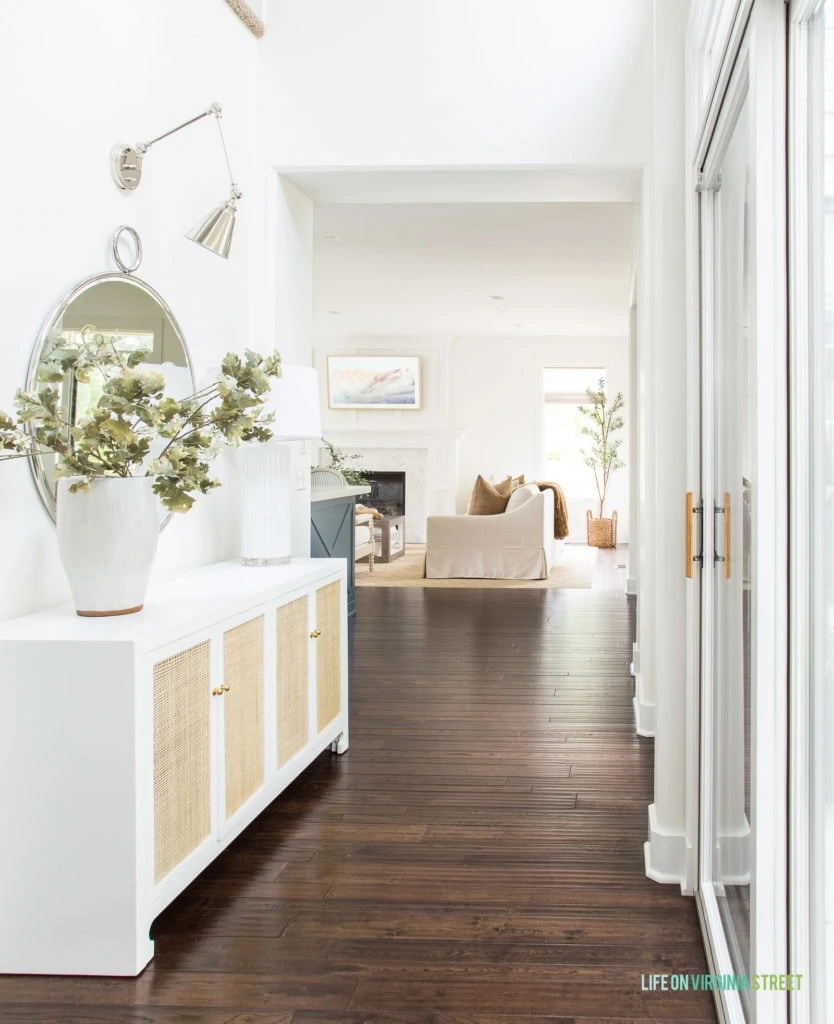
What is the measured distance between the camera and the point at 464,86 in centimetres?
380

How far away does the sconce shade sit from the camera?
310cm

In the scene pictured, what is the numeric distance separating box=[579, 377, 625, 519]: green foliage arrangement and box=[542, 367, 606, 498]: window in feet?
0.40

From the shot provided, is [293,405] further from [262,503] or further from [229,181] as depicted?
[229,181]

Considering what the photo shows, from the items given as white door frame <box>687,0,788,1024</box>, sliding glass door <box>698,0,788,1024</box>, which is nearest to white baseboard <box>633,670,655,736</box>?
sliding glass door <box>698,0,788,1024</box>

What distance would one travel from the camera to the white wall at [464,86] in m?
3.75

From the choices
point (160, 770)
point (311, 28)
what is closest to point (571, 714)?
point (160, 770)

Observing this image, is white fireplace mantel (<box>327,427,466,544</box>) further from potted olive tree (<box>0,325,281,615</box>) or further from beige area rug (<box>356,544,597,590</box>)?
potted olive tree (<box>0,325,281,615</box>)

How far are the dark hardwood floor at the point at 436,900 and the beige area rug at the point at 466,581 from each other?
13.8ft

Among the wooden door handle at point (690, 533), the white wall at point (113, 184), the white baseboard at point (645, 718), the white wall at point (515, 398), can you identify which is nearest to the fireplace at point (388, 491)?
the white wall at point (515, 398)

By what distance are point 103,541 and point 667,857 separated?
1.71m

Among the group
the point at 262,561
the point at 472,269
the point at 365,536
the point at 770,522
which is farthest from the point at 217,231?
the point at 365,536

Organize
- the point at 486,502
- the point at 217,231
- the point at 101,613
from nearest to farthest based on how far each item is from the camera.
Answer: the point at 101,613
the point at 217,231
the point at 486,502

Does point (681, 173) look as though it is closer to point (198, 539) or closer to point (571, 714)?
point (198, 539)

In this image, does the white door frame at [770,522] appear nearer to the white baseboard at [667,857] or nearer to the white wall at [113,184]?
the white baseboard at [667,857]
